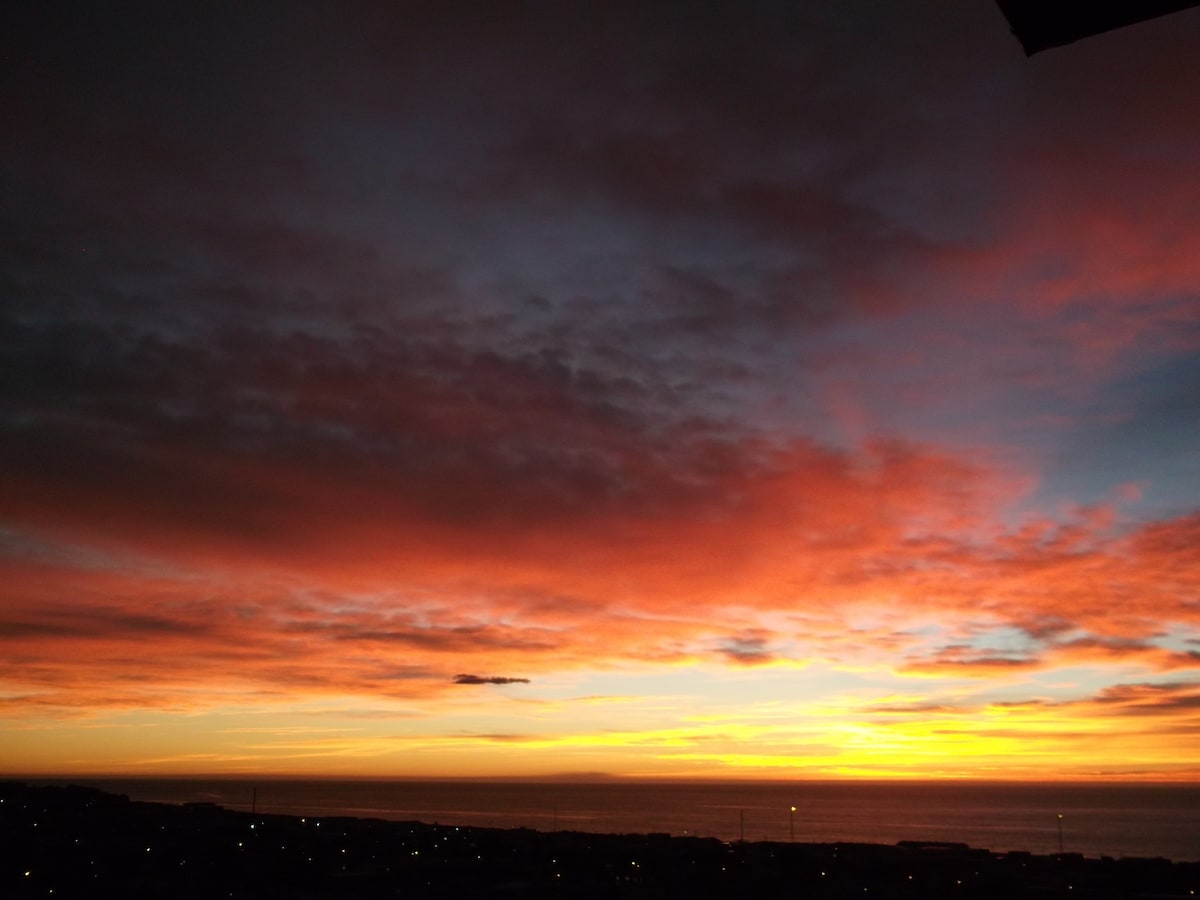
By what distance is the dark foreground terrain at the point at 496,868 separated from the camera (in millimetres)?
51062

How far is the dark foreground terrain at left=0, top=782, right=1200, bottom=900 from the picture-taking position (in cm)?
5106

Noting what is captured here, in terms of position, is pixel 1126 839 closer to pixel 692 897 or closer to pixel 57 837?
pixel 692 897

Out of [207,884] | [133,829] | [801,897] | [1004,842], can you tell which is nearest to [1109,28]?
[801,897]

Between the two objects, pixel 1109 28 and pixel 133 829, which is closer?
pixel 1109 28

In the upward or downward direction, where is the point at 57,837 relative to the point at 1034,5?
downward

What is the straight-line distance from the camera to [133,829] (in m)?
81.8

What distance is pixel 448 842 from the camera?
82.1 metres

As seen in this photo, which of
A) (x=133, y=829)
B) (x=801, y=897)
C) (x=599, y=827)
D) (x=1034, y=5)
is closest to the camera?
(x=1034, y=5)

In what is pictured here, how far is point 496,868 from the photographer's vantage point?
61031mm

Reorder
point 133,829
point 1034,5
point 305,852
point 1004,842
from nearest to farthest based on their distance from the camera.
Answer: point 1034,5
point 305,852
point 133,829
point 1004,842

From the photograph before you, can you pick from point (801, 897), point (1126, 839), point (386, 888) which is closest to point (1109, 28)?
point (801, 897)

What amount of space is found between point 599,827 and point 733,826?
81.6 ft

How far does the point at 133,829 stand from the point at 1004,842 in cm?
11844

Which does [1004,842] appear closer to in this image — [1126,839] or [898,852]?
[1126,839]
